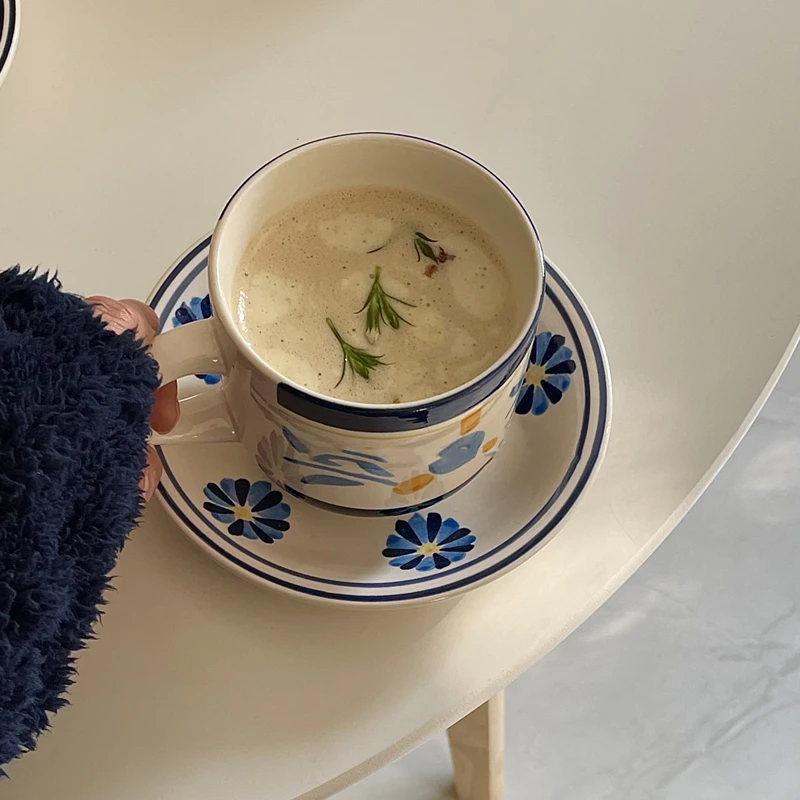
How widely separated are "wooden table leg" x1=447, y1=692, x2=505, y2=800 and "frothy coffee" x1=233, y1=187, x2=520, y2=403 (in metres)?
0.29

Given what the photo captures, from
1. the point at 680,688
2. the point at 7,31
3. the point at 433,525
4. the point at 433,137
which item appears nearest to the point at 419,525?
the point at 433,525

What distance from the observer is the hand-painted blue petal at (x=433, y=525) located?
1.53 feet

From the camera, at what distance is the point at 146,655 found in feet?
1.47

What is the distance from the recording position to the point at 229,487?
48 centimetres

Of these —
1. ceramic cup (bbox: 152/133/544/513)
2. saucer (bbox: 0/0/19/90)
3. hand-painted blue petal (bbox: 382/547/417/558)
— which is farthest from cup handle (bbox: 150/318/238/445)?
saucer (bbox: 0/0/19/90)

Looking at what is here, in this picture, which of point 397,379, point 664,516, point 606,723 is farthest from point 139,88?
point 606,723

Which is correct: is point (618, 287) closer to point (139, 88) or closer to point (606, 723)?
point (139, 88)

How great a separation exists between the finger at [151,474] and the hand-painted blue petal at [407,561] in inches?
4.7

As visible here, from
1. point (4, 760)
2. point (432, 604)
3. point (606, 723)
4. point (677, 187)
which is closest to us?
point (4, 760)

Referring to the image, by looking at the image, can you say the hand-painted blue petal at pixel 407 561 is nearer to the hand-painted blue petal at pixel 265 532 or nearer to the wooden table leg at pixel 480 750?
the hand-painted blue petal at pixel 265 532

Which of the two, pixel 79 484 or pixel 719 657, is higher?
pixel 79 484

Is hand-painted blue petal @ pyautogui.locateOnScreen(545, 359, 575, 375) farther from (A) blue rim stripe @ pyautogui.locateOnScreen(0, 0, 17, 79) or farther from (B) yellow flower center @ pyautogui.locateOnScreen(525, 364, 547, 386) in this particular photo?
(A) blue rim stripe @ pyautogui.locateOnScreen(0, 0, 17, 79)

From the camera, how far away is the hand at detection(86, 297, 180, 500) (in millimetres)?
421

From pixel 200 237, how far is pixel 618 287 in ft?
0.80
